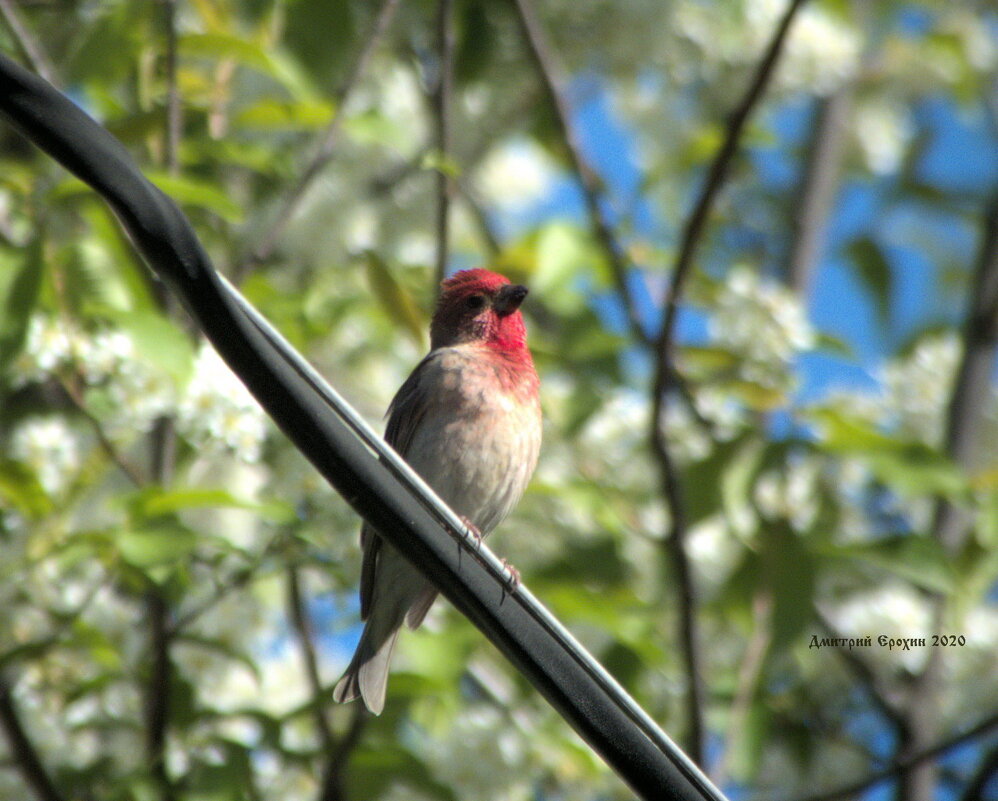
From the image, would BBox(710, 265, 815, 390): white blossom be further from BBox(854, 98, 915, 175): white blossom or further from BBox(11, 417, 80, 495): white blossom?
BBox(854, 98, 915, 175): white blossom

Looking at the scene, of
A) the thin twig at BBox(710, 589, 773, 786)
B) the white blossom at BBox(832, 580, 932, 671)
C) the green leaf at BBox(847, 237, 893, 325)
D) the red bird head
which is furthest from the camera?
the green leaf at BBox(847, 237, 893, 325)

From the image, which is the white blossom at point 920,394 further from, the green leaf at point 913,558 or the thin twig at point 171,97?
the thin twig at point 171,97

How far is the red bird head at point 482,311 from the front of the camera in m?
4.70

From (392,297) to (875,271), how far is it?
3.28 metres

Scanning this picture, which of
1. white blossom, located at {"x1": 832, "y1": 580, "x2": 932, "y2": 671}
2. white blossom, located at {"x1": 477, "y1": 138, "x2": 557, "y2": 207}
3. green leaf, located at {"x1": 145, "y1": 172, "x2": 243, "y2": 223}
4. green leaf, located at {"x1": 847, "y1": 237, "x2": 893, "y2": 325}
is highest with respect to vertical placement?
white blossom, located at {"x1": 477, "y1": 138, "x2": 557, "y2": 207}

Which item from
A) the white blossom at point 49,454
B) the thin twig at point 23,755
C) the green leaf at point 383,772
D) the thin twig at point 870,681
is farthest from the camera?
the thin twig at point 870,681

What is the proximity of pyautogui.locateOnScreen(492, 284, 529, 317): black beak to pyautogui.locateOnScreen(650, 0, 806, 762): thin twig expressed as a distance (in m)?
0.50

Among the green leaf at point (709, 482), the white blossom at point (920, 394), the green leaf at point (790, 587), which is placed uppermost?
the white blossom at point (920, 394)

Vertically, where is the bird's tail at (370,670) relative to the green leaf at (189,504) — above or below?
below

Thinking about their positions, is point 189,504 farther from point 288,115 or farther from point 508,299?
point 288,115

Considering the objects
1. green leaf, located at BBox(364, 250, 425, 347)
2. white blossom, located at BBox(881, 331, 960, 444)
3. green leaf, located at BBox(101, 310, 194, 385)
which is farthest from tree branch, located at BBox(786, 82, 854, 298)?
green leaf, located at BBox(101, 310, 194, 385)

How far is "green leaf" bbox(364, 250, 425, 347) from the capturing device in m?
4.41

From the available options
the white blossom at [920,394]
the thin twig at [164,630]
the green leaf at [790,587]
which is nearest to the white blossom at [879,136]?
the white blossom at [920,394]

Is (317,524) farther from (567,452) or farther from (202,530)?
(567,452)
